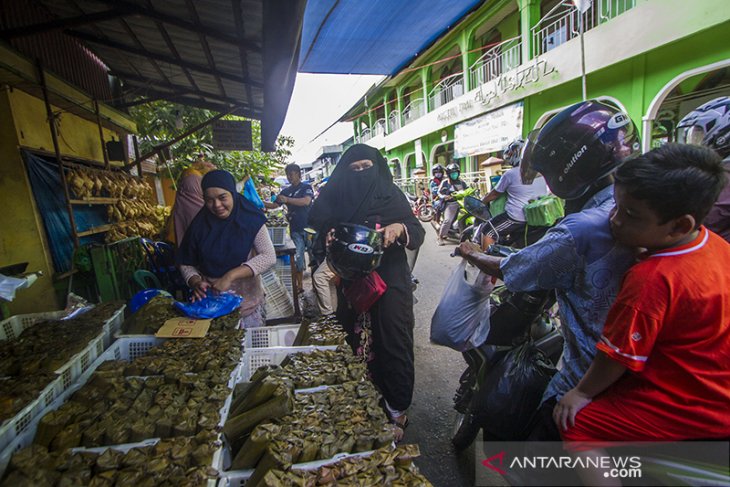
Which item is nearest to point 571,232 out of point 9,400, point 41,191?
point 9,400

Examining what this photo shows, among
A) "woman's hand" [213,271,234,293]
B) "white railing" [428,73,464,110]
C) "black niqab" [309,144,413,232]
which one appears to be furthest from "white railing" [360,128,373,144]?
"woman's hand" [213,271,234,293]

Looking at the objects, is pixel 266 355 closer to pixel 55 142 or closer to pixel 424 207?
pixel 55 142

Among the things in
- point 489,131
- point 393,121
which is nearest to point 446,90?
point 489,131

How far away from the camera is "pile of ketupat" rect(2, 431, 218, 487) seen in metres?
1.05

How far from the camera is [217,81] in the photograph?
511cm

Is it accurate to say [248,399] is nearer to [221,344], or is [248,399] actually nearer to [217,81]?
[221,344]

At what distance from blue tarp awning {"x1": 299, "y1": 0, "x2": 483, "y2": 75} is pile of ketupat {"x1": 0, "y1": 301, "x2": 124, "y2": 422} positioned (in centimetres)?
527

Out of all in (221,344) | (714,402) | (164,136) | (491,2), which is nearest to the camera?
(714,402)

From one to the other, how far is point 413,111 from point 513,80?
26.7 ft

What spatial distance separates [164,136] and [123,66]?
2.82m

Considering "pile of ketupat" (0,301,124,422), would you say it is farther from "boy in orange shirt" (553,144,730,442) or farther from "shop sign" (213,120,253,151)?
"shop sign" (213,120,253,151)

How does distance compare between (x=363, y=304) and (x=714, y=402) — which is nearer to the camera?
(x=714, y=402)

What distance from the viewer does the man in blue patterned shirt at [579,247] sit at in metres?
1.19

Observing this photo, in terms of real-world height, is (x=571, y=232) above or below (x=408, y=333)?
above
